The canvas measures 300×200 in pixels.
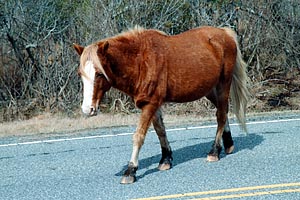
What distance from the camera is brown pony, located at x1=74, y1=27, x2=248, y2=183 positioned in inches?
268

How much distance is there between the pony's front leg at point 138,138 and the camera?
707 centimetres

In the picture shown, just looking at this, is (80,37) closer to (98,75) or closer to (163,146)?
(163,146)

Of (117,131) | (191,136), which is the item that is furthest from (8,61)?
(191,136)

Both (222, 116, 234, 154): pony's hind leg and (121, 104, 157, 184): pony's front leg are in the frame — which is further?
(222, 116, 234, 154): pony's hind leg

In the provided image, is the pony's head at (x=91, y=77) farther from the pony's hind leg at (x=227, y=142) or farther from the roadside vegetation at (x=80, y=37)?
the roadside vegetation at (x=80, y=37)

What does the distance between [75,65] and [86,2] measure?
1712mm

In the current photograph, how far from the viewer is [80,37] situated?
1479 centimetres

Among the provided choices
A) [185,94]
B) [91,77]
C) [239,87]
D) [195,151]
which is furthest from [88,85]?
[239,87]

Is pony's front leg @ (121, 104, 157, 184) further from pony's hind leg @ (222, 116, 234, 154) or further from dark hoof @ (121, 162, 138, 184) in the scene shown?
pony's hind leg @ (222, 116, 234, 154)

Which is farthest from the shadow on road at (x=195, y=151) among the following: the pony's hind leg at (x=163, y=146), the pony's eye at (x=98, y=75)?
the pony's eye at (x=98, y=75)

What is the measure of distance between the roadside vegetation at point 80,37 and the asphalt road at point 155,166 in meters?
3.97

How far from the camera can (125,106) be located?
13977 mm

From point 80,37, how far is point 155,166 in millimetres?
7726

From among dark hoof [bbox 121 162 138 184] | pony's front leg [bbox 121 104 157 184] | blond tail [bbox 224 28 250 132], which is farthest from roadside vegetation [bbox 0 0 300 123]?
dark hoof [bbox 121 162 138 184]
